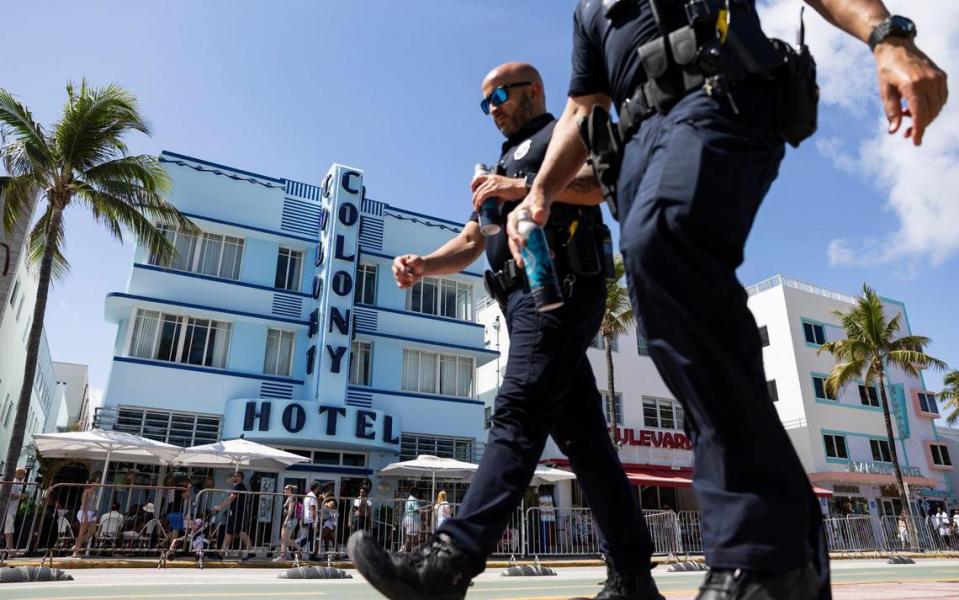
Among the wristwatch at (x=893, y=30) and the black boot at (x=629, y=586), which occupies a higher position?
the wristwatch at (x=893, y=30)

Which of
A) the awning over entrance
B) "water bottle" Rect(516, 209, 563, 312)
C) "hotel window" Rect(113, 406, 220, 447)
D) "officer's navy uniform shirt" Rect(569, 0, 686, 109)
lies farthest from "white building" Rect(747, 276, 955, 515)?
"water bottle" Rect(516, 209, 563, 312)

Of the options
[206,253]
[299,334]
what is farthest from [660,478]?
[206,253]

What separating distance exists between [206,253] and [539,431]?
22.4 m

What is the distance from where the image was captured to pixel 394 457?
73.2 feet

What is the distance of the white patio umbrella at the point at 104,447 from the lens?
14.4 m

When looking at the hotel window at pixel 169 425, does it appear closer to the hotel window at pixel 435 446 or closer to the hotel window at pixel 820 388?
the hotel window at pixel 435 446

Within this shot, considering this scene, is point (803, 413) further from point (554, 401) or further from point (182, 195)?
point (554, 401)

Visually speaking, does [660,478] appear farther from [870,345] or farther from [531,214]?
[531,214]

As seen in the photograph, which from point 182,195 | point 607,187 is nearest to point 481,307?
point 182,195

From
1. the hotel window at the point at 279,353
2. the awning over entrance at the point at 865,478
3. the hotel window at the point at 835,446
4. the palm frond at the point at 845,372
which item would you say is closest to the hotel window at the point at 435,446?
the hotel window at the point at 279,353

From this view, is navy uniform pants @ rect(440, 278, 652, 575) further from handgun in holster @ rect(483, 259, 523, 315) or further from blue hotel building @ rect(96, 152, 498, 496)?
blue hotel building @ rect(96, 152, 498, 496)

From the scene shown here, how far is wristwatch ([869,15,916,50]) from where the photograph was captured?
53.1 inches

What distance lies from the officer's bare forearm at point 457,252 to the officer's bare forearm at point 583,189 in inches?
22.6

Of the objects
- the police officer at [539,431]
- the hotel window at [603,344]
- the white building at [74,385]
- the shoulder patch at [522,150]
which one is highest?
the white building at [74,385]
